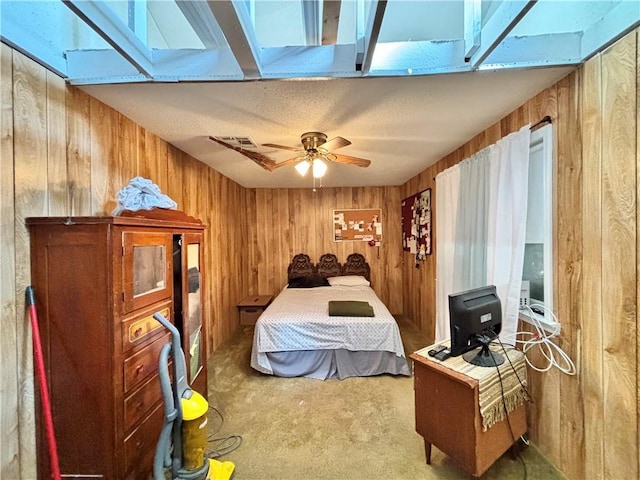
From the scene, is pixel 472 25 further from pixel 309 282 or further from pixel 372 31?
pixel 309 282

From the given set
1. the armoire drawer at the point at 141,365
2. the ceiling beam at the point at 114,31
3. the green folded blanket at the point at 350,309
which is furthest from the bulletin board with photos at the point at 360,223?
the ceiling beam at the point at 114,31

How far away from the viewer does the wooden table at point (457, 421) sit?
1356mm

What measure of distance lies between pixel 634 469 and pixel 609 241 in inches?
40.7

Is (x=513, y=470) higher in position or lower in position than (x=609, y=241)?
lower

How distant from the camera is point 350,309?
2.80 metres

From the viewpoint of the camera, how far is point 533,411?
1727 mm

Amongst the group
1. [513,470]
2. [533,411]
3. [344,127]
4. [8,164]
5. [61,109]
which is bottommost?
[513,470]

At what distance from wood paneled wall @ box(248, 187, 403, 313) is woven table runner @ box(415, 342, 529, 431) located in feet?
9.73

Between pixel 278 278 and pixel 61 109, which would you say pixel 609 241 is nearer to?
pixel 61 109

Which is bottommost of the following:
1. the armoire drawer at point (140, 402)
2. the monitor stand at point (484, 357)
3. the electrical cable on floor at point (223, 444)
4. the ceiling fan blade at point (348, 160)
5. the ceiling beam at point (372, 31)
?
the electrical cable on floor at point (223, 444)

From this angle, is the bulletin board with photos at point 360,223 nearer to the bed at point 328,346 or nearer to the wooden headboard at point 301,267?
the wooden headboard at point 301,267

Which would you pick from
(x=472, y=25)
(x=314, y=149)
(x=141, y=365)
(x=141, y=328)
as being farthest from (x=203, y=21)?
(x=141, y=365)

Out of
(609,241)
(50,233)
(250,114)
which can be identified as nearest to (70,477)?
(50,233)

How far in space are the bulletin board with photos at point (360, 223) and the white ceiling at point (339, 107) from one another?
2052 millimetres
